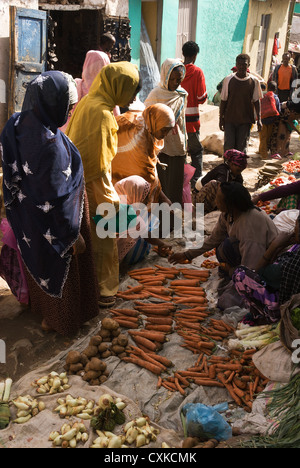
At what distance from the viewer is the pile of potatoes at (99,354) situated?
3.45 meters

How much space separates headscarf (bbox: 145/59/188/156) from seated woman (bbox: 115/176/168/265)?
3.96 feet

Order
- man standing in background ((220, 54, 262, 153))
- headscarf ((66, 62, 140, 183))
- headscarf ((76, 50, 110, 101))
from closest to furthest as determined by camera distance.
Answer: headscarf ((66, 62, 140, 183)) → headscarf ((76, 50, 110, 101)) → man standing in background ((220, 54, 262, 153))

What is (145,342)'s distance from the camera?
3.82 metres

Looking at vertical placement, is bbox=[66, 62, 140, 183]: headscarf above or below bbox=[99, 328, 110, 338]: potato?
above

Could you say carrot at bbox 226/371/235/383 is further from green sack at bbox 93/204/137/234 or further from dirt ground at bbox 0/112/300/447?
green sack at bbox 93/204/137/234

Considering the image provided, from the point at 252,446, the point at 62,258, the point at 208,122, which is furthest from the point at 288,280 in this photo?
the point at 208,122

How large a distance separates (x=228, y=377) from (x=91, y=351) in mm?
1023

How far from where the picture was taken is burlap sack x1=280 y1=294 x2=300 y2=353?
311cm

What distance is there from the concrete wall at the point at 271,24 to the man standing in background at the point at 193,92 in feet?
24.8

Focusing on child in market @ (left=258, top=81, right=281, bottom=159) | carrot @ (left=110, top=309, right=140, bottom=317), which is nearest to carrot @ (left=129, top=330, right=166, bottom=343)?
carrot @ (left=110, top=309, right=140, bottom=317)

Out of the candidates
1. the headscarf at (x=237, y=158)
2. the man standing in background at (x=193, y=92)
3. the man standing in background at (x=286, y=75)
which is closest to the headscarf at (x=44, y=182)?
the headscarf at (x=237, y=158)

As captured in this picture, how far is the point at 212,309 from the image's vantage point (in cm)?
441

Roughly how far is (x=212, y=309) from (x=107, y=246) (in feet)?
3.64

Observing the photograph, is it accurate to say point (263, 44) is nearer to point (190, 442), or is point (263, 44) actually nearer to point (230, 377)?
point (230, 377)
